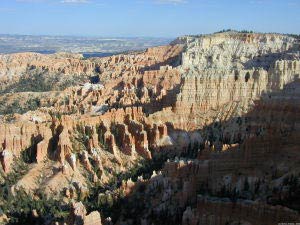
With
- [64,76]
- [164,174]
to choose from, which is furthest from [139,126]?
[64,76]

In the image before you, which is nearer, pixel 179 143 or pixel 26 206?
pixel 26 206

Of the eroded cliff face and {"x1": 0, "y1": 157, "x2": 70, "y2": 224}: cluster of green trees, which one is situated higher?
the eroded cliff face

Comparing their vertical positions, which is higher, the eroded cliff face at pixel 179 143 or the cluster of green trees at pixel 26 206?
the eroded cliff face at pixel 179 143

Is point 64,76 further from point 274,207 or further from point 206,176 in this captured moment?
point 274,207

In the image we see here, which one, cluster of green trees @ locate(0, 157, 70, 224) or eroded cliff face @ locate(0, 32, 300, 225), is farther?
cluster of green trees @ locate(0, 157, 70, 224)

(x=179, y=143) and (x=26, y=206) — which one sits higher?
(x=179, y=143)

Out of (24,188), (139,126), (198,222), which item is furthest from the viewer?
(139,126)

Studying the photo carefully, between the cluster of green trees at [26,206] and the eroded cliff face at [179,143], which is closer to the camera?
the eroded cliff face at [179,143]

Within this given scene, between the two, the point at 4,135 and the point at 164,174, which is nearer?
the point at 164,174
